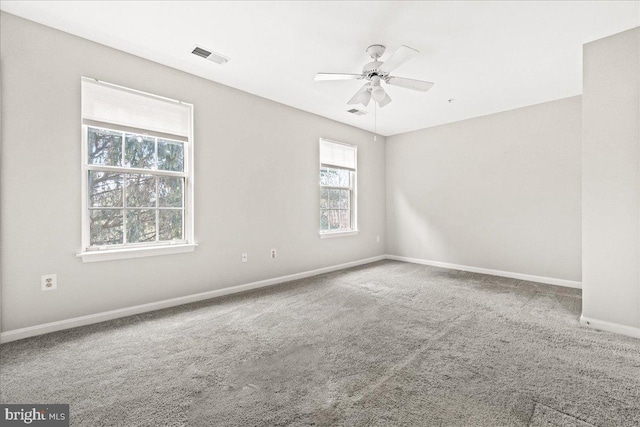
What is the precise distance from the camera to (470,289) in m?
3.90

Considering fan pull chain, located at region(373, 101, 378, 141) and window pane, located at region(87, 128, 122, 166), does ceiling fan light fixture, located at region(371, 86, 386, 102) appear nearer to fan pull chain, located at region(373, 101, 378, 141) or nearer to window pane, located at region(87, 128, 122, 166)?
fan pull chain, located at region(373, 101, 378, 141)

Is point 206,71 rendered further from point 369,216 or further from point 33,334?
point 369,216

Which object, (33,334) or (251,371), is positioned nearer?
(251,371)

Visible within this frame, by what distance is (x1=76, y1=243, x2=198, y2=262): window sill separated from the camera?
8.80 ft

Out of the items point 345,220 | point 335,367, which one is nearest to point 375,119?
point 345,220

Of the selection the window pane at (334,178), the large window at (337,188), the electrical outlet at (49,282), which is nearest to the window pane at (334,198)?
the large window at (337,188)

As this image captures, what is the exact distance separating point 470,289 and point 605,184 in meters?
1.89

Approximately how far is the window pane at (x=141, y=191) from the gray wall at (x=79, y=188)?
16.9 inches

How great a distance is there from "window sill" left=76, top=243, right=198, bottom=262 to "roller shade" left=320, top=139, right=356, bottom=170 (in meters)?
2.67

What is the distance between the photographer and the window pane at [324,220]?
16.4ft

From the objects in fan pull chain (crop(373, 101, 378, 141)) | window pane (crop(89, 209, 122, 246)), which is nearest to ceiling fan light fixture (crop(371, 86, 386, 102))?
fan pull chain (crop(373, 101, 378, 141))

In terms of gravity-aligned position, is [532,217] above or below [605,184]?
below

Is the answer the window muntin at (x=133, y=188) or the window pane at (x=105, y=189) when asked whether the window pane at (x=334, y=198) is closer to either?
the window muntin at (x=133, y=188)

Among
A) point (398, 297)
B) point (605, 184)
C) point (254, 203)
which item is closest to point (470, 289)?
point (398, 297)
